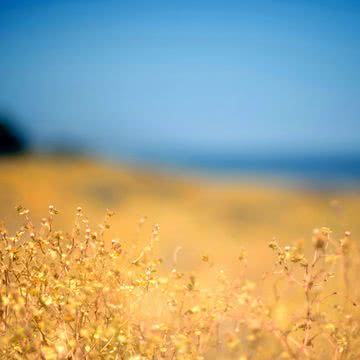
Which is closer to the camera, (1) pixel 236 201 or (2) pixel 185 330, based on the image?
(2) pixel 185 330

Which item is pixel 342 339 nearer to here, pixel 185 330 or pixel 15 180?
pixel 185 330

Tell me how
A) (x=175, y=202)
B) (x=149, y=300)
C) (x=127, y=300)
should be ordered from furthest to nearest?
1. (x=175, y=202)
2. (x=149, y=300)
3. (x=127, y=300)

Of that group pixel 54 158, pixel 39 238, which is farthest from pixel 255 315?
pixel 54 158

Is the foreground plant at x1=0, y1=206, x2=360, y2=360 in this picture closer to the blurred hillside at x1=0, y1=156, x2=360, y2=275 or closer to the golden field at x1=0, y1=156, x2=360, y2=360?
the golden field at x1=0, y1=156, x2=360, y2=360

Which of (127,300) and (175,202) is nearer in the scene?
(127,300)

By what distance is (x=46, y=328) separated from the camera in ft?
13.6

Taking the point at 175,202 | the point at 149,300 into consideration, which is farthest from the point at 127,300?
the point at 175,202

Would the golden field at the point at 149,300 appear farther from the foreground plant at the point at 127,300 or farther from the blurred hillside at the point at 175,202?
the blurred hillside at the point at 175,202

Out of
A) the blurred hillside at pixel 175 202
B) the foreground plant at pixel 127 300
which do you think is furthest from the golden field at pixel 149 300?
the blurred hillside at pixel 175 202

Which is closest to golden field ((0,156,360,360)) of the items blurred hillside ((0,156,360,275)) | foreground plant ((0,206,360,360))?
foreground plant ((0,206,360,360))

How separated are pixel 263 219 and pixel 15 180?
523 inches

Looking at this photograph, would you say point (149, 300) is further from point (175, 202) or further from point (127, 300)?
point (175, 202)

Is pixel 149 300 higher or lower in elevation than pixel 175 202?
higher

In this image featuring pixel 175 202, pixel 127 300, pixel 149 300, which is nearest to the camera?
pixel 127 300
